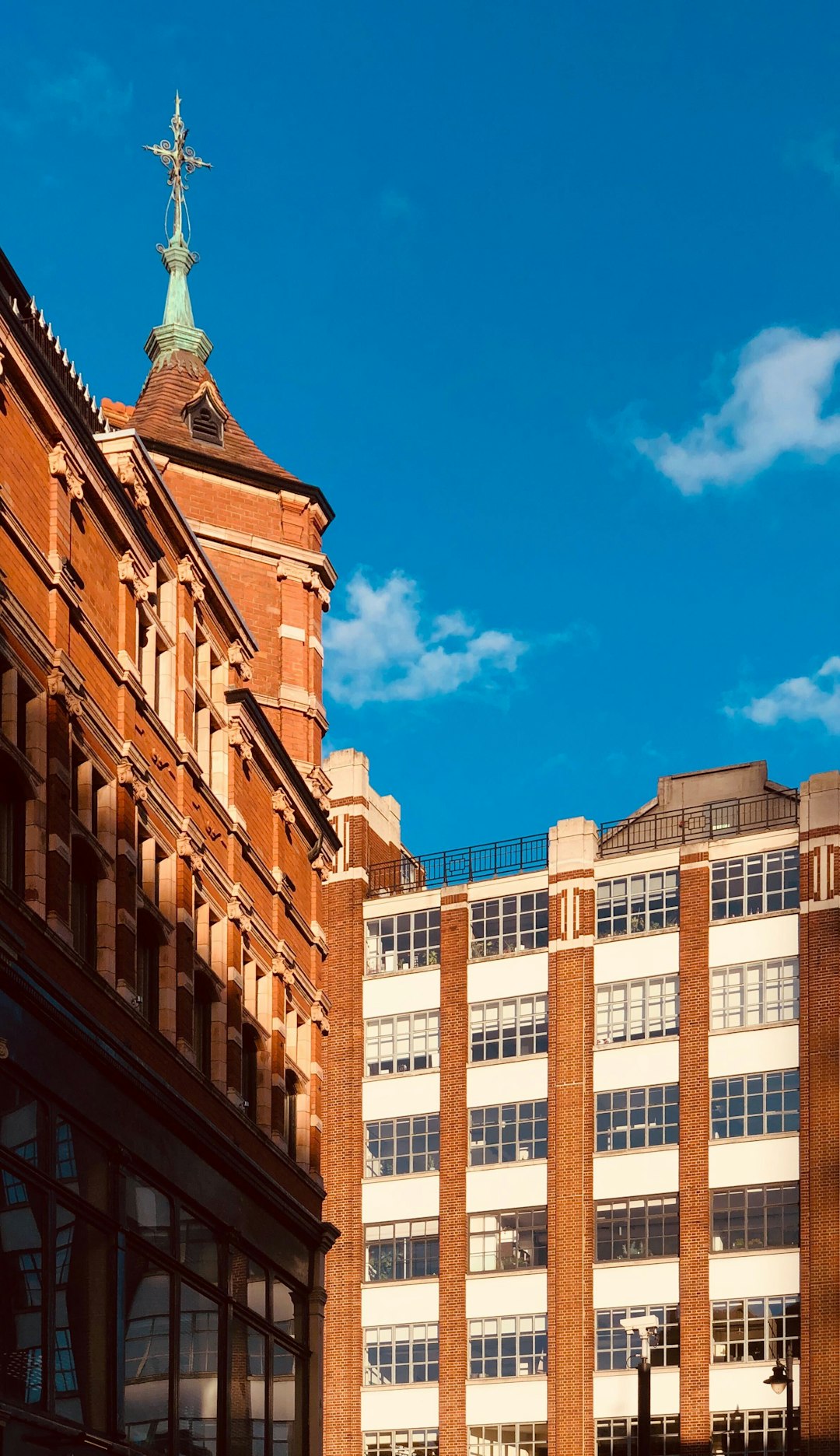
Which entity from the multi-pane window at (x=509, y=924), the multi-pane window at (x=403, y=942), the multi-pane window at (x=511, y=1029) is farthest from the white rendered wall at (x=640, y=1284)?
the multi-pane window at (x=403, y=942)

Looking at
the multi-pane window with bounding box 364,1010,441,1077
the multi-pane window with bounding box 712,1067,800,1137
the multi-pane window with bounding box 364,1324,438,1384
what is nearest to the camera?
the multi-pane window with bounding box 712,1067,800,1137

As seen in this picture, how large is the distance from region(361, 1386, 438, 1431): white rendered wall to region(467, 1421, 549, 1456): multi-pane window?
1.73 meters

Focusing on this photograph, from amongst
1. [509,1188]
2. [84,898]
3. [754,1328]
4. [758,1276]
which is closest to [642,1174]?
[509,1188]

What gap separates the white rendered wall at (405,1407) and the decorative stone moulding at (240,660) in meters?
42.5

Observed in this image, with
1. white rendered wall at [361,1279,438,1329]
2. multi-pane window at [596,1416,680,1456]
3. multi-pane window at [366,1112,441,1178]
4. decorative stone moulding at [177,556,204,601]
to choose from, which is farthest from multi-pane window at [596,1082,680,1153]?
decorative stone moulding at [177,556,204,601]

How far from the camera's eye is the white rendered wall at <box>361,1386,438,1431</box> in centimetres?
7625

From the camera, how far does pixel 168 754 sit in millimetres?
35531

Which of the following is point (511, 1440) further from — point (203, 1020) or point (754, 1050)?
point (203, 1020)

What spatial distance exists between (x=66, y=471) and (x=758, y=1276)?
1935 inches

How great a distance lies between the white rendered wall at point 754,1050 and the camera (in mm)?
74125

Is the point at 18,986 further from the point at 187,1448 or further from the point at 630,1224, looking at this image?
the point at 630,1224

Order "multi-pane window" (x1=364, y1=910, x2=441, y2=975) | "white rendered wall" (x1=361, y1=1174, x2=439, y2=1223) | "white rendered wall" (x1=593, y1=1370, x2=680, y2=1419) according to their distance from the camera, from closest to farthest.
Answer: "white rendered wall" (x1=593, y1=1370, x2=680, y2=1419)
"white rendered wall" (x1=361, y1=1174, x2=439, y2=1223)
"multi-pane window" (x1=364, y1=910, x2=441, y2=975)

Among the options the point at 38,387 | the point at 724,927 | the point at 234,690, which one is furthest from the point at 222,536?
the point at 724,927

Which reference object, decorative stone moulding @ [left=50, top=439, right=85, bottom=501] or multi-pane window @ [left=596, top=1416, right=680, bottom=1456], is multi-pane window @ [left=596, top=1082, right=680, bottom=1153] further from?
decorative stone moulding @ [left=50, top=439, right=85, bottom=501]
